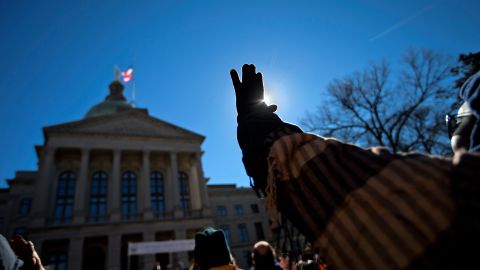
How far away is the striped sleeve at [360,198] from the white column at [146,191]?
93.0 feet

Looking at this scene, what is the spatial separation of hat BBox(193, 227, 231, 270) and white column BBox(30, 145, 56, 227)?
26573mm

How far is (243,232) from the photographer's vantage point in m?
38.4

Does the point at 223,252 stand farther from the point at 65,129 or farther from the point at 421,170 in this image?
the point at 65,129

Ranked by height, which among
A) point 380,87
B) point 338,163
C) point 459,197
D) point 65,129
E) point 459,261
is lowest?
point 459,261

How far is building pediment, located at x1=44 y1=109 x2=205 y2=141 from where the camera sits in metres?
27.5

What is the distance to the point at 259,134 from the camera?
1.13m

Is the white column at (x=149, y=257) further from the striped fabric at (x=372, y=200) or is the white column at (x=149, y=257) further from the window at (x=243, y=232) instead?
the striped fabric at (x=372, y=200)

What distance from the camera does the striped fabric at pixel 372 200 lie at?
654mm

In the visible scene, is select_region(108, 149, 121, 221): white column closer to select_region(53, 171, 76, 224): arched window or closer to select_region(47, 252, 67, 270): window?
select_region(53, 171, 76, 224): arched window

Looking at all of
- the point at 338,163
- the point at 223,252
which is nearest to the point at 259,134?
the point at 338,163

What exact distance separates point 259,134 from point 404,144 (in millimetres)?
17100

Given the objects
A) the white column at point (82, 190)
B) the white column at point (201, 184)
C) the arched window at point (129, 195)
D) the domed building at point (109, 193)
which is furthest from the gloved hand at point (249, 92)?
the white column at point (201, 184)

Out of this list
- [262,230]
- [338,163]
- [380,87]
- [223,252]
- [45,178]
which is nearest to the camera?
[338,163]

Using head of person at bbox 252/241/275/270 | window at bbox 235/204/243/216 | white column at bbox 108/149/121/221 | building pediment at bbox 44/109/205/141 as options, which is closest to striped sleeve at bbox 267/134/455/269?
head of person at bbox 252/241/275/270
